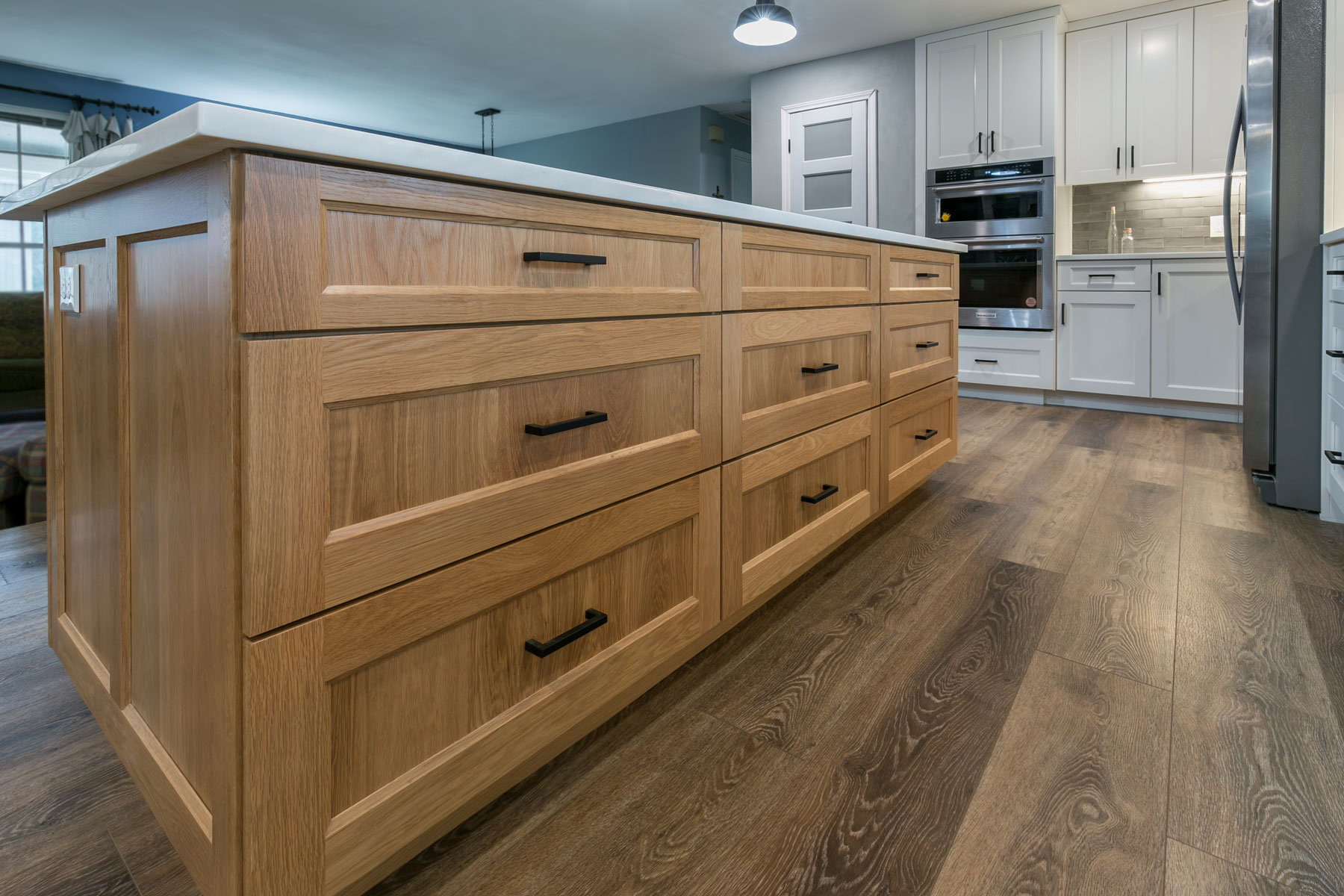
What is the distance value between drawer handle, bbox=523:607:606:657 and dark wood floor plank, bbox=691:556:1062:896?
33 centimetres

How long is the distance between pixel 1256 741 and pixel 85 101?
7.69 metres

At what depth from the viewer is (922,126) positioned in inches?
191

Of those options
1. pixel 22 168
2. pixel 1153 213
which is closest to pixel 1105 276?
pixel 1153 213

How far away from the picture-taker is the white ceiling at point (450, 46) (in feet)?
14.2

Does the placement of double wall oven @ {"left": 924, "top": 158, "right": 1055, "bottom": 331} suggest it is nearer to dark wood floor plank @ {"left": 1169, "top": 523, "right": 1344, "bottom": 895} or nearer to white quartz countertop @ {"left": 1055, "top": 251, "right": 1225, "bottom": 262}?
white quartz countertop @ {"left": 1055, "top": 251, "right": 1225, "bottom": 262}

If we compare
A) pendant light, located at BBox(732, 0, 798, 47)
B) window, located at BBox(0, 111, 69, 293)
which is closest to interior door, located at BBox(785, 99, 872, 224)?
pendant light, located at BBox(732, 0, 798, 47)

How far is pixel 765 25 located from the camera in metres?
3.60

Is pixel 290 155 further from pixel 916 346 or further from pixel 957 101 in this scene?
pixel 957 101

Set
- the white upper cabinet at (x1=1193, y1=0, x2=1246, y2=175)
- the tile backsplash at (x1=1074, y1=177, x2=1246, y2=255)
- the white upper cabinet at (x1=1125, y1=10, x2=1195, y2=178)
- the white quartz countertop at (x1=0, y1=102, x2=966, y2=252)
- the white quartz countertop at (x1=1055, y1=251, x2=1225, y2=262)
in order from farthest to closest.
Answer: the tile backsplash at (x1=1074, y1=177, x2=1246, y2=255) < the white upper cabinet at (x1=1125, y1=10, x2=1195, y2=178) < the white upper cabinet at (x1=1193, y1=0, x2=1246, y2=175) < the white quartz countertop at (x1=1055, y1=251, x2=1225, y2=262) < the white quartz countertop at (x1=0, y1=102, x2=966, y2=252)

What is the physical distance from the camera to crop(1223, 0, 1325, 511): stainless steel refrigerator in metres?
2.19

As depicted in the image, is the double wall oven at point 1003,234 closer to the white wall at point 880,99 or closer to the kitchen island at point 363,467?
the white wall at point 880,99

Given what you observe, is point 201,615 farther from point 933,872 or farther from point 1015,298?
point 1015,298

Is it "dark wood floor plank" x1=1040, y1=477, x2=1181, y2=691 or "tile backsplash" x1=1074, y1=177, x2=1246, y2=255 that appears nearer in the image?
"dark wood floor plank" x1=1040, y1=477, x2=1181, y2=691

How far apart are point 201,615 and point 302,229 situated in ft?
1.32
